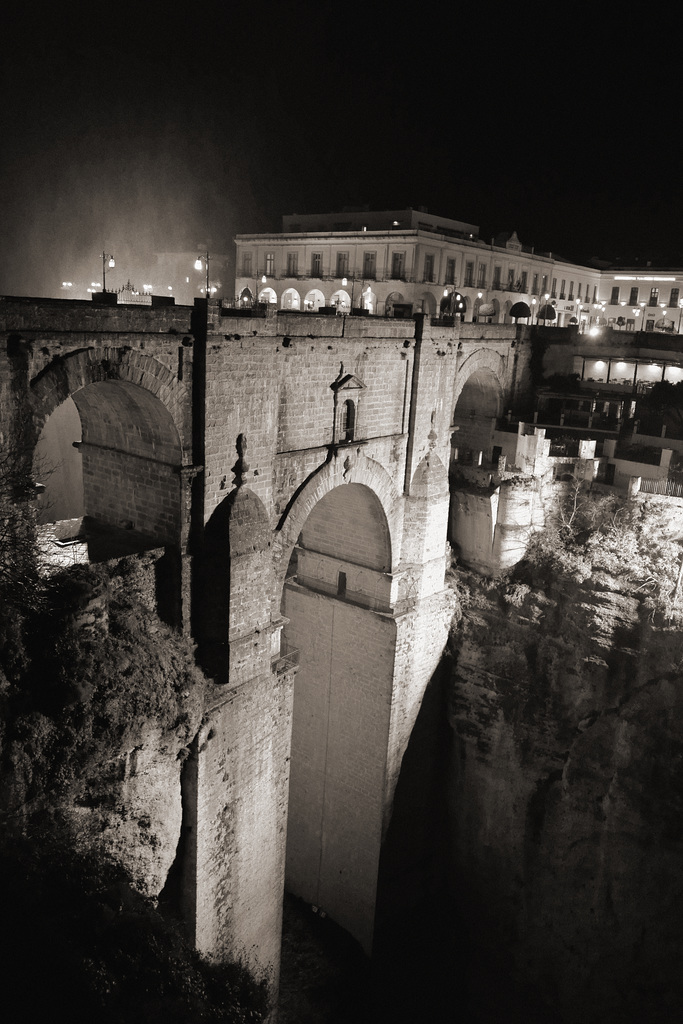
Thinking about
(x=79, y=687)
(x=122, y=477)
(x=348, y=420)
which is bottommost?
(x=79, y=687)

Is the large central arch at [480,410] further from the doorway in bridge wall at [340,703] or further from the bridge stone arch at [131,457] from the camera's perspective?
the bridge stone arch at [131,457]

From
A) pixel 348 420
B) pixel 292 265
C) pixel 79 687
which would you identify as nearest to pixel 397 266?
pixel 292 265

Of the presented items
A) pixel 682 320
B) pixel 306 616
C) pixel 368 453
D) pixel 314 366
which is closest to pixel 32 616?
pixel 314 366

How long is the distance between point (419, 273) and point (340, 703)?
2459cm

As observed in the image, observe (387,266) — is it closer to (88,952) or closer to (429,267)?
(429,267)

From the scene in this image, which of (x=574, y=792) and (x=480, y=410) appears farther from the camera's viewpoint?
(x=480, y=410)

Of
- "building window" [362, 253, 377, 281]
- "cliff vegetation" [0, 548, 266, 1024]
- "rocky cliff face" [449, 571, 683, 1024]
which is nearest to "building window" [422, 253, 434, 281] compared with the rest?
"building window" [362, 253, 377, 281]

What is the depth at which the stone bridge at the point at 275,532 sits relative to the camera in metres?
12.5

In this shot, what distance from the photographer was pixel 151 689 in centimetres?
1226

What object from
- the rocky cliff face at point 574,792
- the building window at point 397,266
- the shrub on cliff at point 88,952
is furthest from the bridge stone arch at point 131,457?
the building window at point 397,266

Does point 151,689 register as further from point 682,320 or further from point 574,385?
point 682,320

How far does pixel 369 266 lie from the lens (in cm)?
3862

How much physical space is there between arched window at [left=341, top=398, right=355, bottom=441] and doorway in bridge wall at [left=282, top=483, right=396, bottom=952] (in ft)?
6.85

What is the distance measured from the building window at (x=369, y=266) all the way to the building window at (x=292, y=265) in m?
4.04
